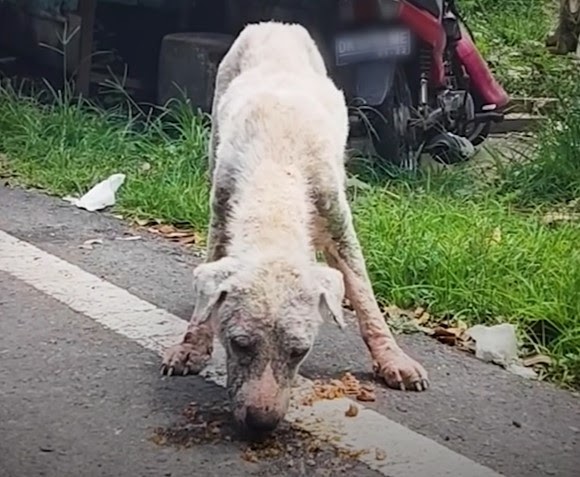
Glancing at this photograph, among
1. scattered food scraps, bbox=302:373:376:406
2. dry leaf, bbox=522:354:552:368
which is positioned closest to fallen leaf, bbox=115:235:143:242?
scattered food scraps, bbox=302:373:376:406

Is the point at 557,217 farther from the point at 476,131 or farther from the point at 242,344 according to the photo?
the point at 242,344

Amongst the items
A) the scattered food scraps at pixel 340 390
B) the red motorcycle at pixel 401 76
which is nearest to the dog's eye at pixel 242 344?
the scattered food scraps at pixel 340 390

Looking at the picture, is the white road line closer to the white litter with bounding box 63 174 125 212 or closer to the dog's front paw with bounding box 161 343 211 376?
the dog's front paw with bounding box 161 343 211 376

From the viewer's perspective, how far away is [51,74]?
959 cm

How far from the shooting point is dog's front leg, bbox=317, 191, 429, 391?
4555mm

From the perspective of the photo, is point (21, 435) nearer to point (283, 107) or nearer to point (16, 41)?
point (283, 107)

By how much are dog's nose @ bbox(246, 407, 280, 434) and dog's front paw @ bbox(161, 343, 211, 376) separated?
2.48 ft

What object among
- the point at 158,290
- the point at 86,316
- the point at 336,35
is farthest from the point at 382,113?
the point at 86,316

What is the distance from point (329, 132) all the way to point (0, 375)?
140 centimetres

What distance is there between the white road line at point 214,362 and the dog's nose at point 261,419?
0.94 ft

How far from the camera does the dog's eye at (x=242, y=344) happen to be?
3844 millimetres

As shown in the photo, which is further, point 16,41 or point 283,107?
point 16,41

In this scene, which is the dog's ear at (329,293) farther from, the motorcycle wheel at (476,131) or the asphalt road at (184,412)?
the motorcycle wheel at (476,131)

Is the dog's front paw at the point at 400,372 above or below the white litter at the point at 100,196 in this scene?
above
